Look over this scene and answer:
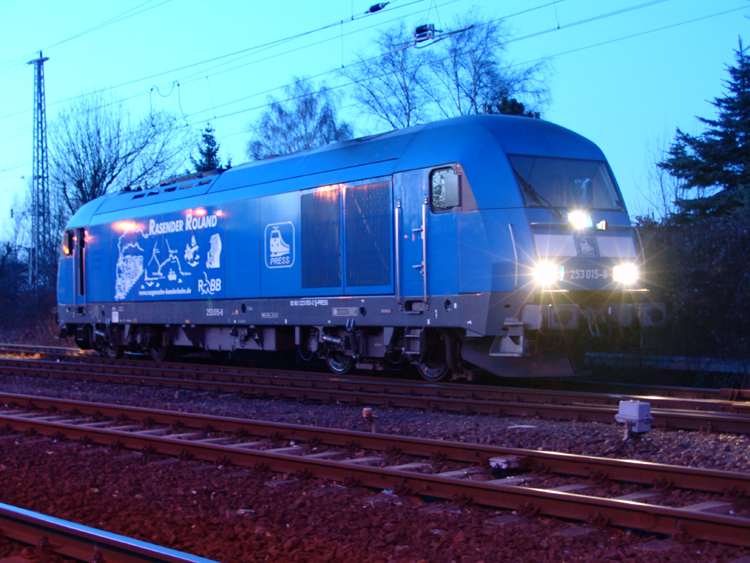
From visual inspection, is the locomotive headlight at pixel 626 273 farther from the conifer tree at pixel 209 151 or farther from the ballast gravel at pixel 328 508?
the conifer tree at pixel 209 151

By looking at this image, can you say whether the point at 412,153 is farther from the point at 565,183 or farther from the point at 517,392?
the point at 517,392

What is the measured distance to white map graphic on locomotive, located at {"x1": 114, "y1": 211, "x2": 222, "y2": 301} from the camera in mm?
14953

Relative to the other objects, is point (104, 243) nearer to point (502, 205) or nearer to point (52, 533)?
point (502, 205)

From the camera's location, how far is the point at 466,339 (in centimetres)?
1062

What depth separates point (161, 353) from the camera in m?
17.7

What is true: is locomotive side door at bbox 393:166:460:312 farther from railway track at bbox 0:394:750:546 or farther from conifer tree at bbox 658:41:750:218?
conifer tree at bbox 658:41:750:218

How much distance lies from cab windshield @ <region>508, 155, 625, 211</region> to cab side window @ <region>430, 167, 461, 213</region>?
2.76ft

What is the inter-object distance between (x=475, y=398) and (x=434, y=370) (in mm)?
1609

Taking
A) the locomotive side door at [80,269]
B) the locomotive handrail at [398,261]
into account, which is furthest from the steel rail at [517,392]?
the locomotive side door at [80,269]

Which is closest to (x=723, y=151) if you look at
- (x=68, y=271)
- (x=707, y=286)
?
(x=707, y=286)

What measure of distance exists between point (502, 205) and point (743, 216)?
6185 mm

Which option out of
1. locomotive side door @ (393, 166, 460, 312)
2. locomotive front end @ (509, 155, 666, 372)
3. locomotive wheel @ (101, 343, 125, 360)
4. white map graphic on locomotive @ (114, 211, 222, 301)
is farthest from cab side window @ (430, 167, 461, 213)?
locomotive wheel @ (101, 343, 125, 360)

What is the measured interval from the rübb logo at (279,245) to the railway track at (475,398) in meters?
2.09

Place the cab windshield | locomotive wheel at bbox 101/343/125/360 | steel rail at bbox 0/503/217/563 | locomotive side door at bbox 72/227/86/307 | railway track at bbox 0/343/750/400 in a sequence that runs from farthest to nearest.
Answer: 1. locomotive side door at bbox 72/227/86/307
2. locomotive wheel at bbox 101/343/125/360
3. the cab windshield
4. railway track at bbox 0/343/750/400
5. steel rail at bbox 0/503/217/563
